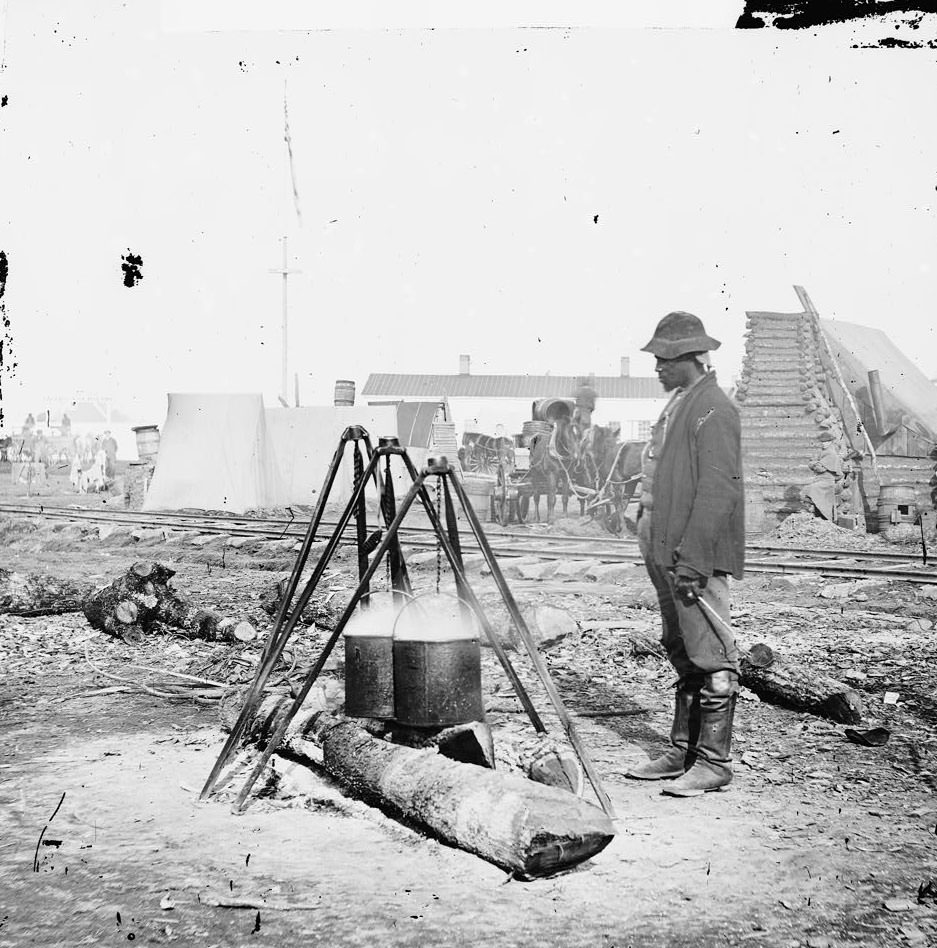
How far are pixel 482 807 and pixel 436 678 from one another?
89 cm

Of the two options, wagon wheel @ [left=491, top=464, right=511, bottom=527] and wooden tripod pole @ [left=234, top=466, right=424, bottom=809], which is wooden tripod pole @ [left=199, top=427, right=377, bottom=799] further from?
wagon wheel @ [left=491, top=464, right=511, bottom=527]

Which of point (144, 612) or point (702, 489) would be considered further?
point (144, 612)

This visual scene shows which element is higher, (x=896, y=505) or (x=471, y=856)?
(x=896, y=505)

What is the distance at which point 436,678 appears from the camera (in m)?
4.34

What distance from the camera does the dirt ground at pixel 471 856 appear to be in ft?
9.90

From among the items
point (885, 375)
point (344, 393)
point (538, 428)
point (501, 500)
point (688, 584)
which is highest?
point (885, 375)

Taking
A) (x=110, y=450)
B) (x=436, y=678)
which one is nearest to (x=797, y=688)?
(x=436, y=678)

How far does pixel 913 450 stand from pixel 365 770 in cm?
1678

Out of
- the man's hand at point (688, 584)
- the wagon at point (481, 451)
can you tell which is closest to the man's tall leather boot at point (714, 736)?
the man's hand at point (688, 584)

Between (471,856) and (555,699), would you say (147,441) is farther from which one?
(471,856)

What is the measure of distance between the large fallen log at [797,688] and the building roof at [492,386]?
Result: 32.7 meters

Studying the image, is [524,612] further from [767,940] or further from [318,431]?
[318,431]

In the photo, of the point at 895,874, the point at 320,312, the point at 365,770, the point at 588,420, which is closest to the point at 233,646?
the point at 365,770

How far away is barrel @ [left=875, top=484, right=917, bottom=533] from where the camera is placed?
14836 mm
